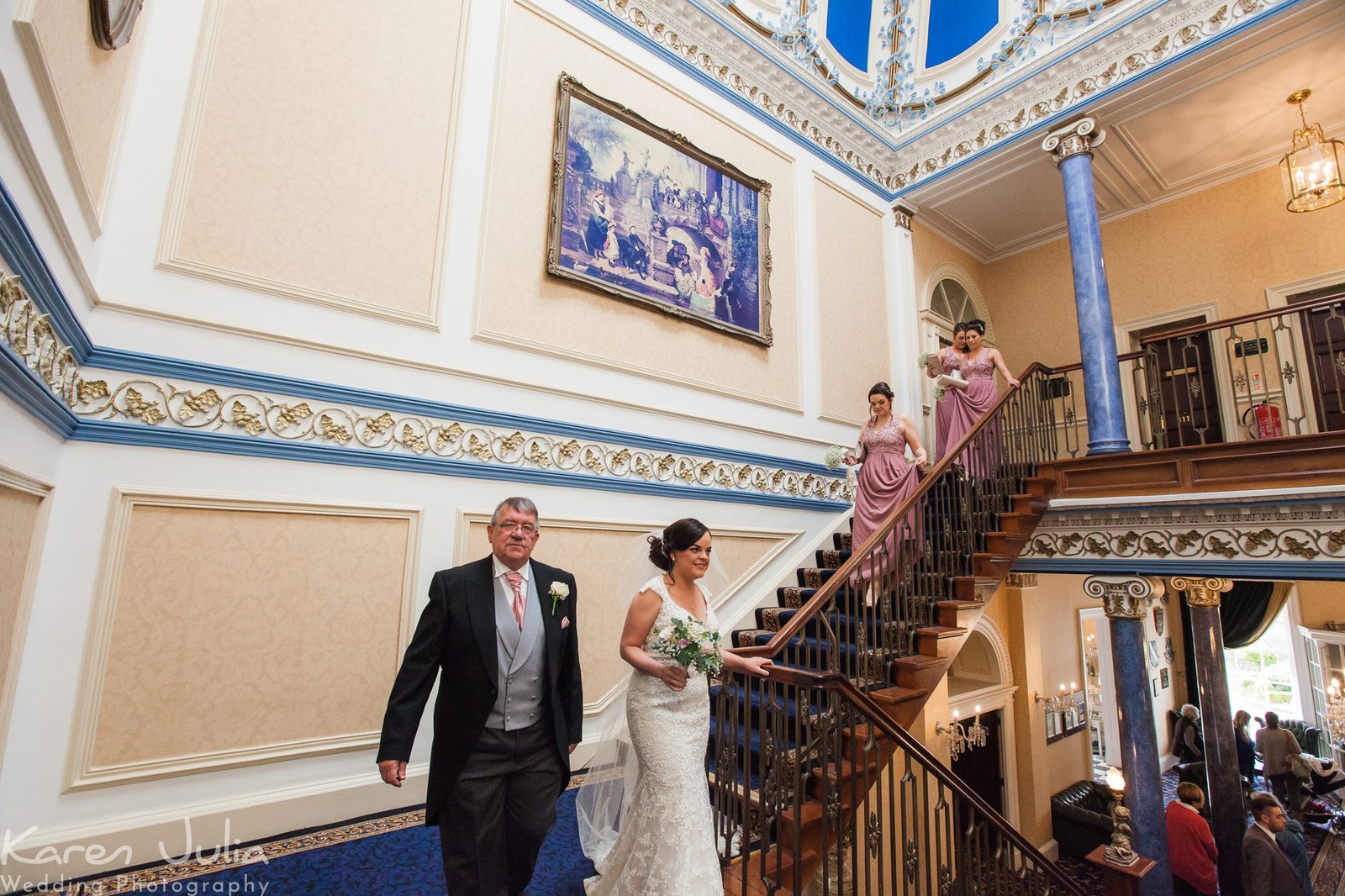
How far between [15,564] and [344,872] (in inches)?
72.5

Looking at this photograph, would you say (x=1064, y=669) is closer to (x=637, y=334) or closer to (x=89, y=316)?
(x=637, y=334)

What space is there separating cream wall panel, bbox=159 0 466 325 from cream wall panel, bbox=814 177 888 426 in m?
4.16

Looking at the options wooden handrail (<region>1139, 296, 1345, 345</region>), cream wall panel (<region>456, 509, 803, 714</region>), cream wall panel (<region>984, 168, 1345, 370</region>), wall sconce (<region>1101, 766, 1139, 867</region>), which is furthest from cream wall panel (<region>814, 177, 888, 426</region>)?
wall sconce (<region>1101, 766, 1139, 867</region>)

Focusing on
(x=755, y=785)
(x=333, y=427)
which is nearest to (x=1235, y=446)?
(x=755, y=785)

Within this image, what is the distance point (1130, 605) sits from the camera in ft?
17.4

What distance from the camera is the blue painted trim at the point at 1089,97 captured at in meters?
5.59

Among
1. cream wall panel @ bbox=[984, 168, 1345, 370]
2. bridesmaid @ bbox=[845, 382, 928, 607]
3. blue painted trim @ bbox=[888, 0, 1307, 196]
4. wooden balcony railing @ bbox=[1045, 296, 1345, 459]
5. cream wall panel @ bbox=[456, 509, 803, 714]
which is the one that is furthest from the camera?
cream wall panel @ bbox=[984, 168, 1345, 370]

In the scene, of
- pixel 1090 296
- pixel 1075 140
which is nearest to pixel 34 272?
pixel 1090 296

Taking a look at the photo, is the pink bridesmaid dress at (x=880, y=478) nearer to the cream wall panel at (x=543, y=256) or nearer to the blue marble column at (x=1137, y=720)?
the cream wall panel at (x=543, y=256)

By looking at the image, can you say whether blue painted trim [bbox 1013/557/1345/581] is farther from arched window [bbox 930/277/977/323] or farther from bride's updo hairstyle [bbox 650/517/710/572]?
bride's updo hairstyle [bbox 650/517/710/572]

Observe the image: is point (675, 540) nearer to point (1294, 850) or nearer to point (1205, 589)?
point (1205, 589)

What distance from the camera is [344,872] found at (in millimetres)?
2768

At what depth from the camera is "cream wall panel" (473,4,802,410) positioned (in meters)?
4.52

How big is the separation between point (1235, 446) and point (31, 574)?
7.35 m
